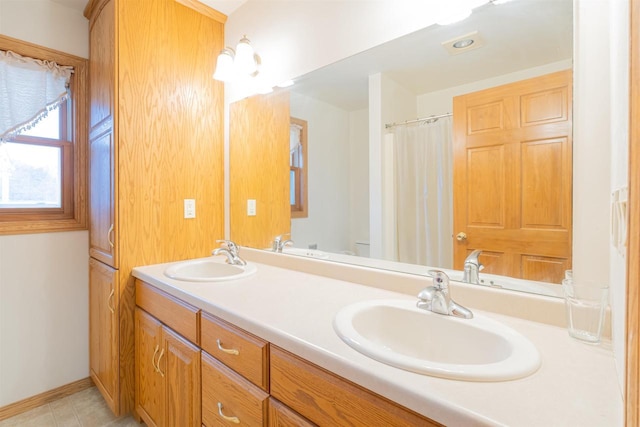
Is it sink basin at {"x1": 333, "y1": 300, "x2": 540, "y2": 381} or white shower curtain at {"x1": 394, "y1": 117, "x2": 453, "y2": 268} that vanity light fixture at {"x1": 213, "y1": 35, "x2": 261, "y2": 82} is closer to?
white shower curtain at {"x1": 394, "y1": 117, "x2": 453, "y2": 268}

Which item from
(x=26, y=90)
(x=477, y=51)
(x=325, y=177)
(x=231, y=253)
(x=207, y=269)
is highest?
(x=26, y=90)

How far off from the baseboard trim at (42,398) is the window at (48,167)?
101 centimetres

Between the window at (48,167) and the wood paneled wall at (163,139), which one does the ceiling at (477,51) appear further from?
the window at (48,167)

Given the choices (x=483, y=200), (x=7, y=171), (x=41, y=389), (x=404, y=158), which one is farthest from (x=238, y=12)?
(x=41, y=389)

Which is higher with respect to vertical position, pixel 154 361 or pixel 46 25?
pixel 46 25

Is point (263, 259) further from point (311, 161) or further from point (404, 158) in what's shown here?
point (404, 158)

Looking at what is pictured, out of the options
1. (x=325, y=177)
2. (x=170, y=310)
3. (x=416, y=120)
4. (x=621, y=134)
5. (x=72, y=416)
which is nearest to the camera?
(x=621, y=134)

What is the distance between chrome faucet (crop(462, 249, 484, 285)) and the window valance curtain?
2.54 m

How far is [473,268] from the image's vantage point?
3.50ft

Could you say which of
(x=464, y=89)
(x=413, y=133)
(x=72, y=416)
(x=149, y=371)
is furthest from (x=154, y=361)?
(x=464, y=89)

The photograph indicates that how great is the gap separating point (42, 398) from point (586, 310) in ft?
9.06

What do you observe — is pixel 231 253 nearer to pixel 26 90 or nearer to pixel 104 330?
pixel 104 330

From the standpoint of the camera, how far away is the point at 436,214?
120cm

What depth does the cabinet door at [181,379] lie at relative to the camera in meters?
1.17
